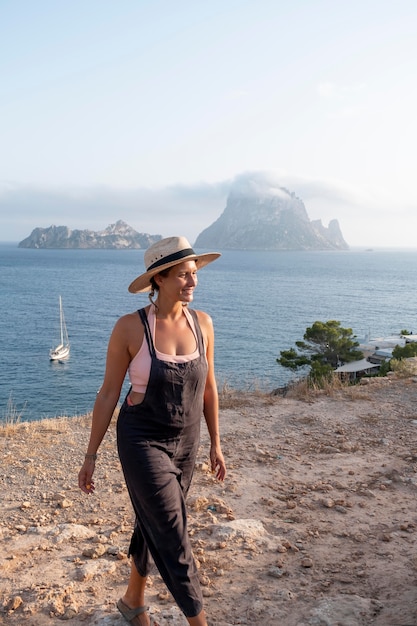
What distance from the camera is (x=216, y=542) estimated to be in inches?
163

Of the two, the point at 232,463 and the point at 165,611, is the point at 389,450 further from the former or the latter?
the point at 165,611

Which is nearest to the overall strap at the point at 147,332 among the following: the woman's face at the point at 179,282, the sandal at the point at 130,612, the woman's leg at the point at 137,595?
the woman's face at the point at 179,282

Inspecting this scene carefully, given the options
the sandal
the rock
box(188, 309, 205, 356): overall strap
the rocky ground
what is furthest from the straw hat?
the rock

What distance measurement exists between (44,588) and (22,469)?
8.29 feet

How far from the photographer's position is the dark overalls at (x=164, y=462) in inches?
105

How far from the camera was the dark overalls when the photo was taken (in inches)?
105

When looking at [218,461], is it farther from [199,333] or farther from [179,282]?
[179,282]

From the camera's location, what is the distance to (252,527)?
439cm

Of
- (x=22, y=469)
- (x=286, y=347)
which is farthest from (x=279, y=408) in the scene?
(x=286, y=347)

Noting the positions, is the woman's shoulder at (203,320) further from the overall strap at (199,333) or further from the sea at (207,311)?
the sea at (207,311)

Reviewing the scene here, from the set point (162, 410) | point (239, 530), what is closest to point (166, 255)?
point (162, 410)

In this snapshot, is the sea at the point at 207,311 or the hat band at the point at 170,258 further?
the sea at the point at 207,311

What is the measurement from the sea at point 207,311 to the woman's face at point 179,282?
633 cm

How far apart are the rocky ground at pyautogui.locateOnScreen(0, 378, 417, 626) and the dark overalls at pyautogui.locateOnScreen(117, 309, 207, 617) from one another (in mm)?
701
